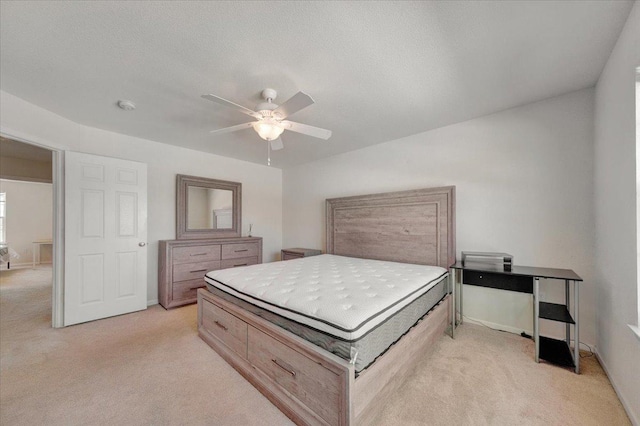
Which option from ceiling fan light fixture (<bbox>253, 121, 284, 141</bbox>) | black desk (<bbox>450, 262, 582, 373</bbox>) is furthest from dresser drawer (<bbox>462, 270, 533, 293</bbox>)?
ceiling fan light fixture (<bbox>253, 121, 284, 141</bbox>)

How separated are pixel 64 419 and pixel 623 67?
4.17 meters

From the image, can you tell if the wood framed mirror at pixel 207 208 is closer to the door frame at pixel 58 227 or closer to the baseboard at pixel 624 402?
the door frame at pixel 58 227

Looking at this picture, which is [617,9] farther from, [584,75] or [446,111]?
[446,111]

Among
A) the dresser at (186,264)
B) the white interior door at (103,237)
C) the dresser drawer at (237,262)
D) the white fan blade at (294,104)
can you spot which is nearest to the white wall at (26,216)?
the white interior door at (103,237)

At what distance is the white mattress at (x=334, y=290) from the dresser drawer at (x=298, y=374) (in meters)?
0.20

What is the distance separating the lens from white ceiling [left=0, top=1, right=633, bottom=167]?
54.6 inches

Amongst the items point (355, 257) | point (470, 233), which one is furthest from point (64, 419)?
point (470, 233)

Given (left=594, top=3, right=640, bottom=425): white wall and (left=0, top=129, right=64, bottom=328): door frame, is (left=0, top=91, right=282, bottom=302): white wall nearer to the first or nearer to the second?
(left=0, top=129, right=64, bottom=328): door frame

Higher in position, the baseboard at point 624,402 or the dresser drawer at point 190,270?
the dresser drawer at point 190,270

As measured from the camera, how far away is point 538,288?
6.62 ft

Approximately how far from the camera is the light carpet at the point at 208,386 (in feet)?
4.84

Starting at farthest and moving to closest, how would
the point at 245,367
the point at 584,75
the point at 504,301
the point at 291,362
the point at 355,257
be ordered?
1. the point at 355,257
2. the point at 504,301
3. the point at 584,75
4. the point at 245,367
5. the point at 291,362

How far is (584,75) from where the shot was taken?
202cm

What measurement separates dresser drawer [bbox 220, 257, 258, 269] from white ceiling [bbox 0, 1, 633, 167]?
2.29 metres
